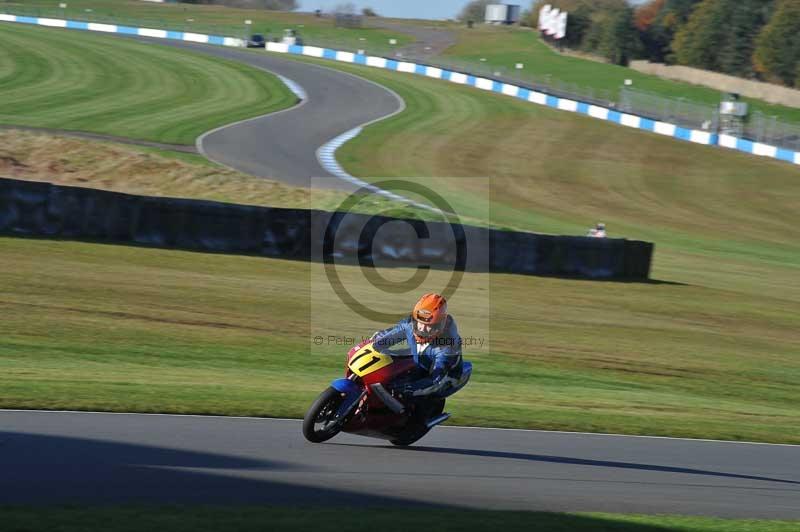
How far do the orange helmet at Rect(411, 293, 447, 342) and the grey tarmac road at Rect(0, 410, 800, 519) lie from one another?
3.98 feet

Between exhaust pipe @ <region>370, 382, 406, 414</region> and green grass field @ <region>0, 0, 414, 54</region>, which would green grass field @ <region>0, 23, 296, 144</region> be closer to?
green grass field @ <region>0, 0, 414, 54</region>

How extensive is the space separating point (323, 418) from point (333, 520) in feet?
7.68

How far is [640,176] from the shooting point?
146 ft

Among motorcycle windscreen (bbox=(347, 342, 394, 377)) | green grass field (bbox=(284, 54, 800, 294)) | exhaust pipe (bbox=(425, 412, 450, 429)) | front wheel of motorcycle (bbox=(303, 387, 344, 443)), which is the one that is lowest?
green grass field (bbox=(284, 54, 800, 294))

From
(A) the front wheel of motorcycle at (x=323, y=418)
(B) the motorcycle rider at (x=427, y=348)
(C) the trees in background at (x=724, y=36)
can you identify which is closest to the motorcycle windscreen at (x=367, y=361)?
(B) the motorcycle rider at (x=427, y=348)

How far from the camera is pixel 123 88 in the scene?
5144 centimetres

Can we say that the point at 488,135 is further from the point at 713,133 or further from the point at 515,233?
the point at 515,233

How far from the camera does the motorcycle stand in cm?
932

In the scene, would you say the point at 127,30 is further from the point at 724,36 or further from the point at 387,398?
the point at 387,398

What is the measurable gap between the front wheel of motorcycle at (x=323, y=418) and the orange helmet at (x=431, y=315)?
0.96 meters

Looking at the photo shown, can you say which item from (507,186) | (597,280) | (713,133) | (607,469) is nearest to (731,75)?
(713,133)

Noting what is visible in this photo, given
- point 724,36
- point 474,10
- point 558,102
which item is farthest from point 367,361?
point 474,10

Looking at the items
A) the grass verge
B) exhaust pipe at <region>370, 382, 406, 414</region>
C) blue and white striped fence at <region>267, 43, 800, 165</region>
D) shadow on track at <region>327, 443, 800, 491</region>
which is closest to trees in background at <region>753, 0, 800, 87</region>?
blue and white striped fence at <region>267, 43, 800, 165</region>

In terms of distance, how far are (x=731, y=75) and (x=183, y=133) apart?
63.6m
